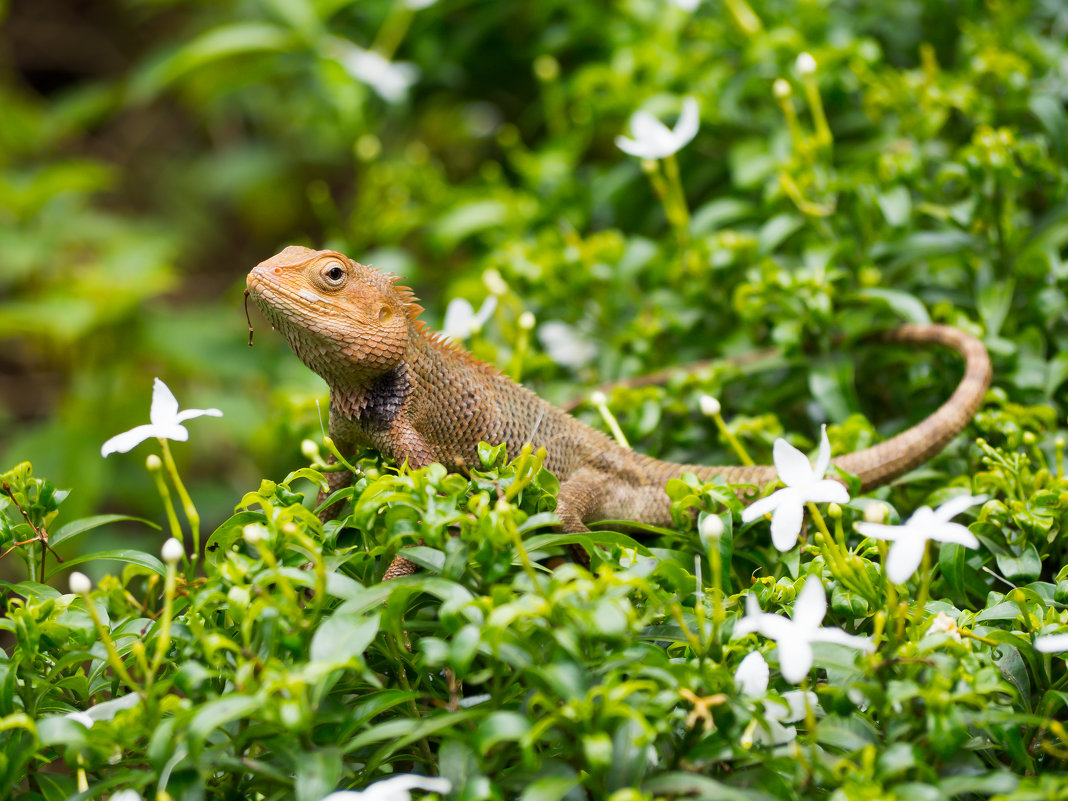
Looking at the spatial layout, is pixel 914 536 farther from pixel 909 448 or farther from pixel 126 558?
pixel 126 558

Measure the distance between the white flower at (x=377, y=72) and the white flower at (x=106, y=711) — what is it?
3.22 metres

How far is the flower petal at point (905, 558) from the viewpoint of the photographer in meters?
1.40

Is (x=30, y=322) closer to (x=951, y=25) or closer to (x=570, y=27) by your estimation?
(x=570, y=27)

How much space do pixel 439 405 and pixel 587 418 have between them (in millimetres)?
725

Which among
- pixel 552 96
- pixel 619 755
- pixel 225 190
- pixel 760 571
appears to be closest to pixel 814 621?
pixel 619 755

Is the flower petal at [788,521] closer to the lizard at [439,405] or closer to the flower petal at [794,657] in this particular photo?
the flower petal at [794,657]

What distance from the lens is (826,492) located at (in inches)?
65.4

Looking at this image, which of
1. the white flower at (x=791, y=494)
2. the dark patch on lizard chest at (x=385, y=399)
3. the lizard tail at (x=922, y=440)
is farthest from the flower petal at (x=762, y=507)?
the dark patch on lizard chest at (x=385, y=399)

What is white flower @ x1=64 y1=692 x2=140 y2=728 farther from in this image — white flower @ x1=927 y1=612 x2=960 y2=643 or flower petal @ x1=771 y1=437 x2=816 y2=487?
white flower @ x1=927 y1=612 x2=960 y2=643

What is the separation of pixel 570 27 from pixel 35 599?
3.66 m

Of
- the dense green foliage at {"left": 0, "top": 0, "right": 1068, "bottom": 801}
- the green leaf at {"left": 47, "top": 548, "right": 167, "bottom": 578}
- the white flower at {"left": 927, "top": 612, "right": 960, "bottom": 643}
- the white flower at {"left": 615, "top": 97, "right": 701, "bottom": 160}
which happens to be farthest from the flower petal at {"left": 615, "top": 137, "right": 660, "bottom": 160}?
the green leaf at {"left": 47, "top": 548, "right": 167, "bottom": 578}

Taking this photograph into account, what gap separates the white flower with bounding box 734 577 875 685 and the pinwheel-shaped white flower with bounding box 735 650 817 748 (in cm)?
7

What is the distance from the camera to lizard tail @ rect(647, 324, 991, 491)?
227 cm

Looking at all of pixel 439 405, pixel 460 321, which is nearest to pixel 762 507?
pixel 439 405
